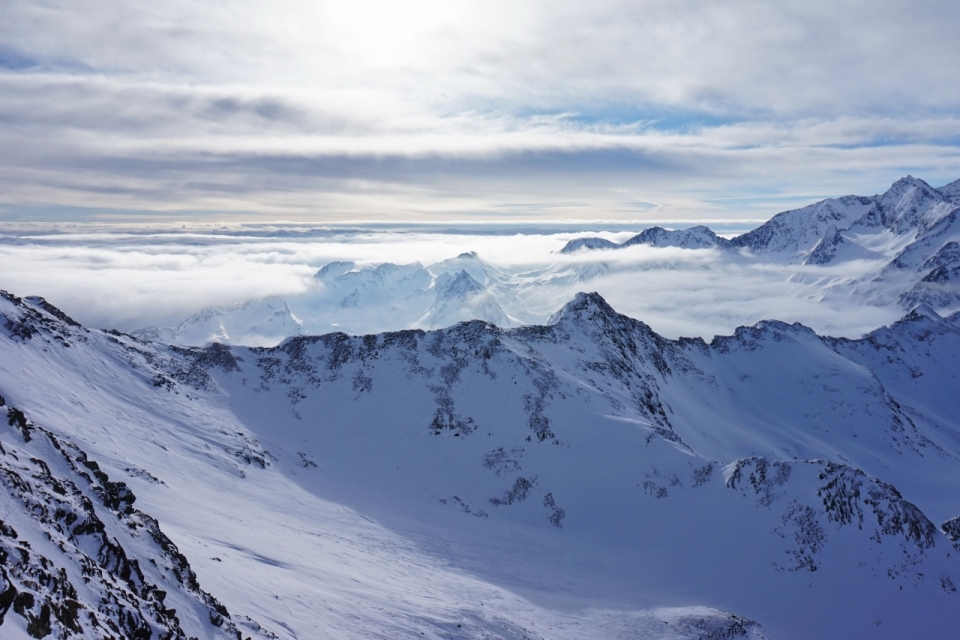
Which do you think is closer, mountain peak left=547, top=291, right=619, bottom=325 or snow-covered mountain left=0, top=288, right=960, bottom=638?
snow-covered mountain left=0, top=288, right=960, bottom=638

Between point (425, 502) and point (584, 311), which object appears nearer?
point (425, 502)

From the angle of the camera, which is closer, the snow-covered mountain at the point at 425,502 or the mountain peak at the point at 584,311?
the snow-covered mountain at the point at 425,502

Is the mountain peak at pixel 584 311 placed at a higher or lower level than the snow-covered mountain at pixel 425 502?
higher

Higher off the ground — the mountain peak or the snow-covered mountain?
the mountain peak

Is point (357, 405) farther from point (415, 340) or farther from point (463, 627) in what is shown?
point (463, 627)

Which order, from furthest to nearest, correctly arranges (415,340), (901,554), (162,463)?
1. (415,340)
2. (901,554)
3. (162,463)

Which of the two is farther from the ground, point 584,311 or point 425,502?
point 584,311

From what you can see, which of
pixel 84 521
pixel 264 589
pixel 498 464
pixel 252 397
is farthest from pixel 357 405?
pixel 84 521

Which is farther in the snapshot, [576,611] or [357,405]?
[357,405]
